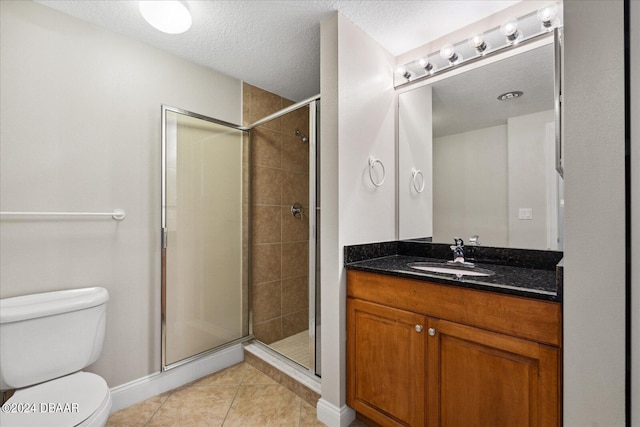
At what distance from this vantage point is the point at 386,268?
5.06 ft

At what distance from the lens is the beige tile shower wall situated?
244 cm

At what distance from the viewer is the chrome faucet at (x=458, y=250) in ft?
5.71

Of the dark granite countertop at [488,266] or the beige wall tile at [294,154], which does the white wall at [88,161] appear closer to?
the beige wall tile at [294,154]

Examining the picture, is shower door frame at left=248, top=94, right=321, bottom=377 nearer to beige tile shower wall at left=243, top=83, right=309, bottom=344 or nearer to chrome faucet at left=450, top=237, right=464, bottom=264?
beige tile shower wall at left=243, top=83, right=309, bottom=344

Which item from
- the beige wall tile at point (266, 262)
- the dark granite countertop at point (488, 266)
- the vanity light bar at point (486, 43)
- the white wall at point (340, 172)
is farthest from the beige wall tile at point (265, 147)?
the dark granite countertop at point (488, 266)

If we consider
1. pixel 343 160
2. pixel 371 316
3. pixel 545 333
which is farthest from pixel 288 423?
pixel 343 160

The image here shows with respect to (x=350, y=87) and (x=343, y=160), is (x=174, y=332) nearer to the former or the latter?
(x=343, y=160)

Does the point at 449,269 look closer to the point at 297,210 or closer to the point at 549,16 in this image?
the point at 297,210

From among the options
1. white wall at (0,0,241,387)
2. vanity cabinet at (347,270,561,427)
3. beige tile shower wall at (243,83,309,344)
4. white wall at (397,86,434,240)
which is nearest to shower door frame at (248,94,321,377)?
vanity cabinet at (347,270,561,427)

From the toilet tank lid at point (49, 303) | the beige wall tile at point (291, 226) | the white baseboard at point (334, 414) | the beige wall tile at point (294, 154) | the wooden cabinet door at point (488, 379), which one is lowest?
the white baseboard at point (334, 414)

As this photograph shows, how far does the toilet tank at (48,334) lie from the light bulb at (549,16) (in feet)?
8.85

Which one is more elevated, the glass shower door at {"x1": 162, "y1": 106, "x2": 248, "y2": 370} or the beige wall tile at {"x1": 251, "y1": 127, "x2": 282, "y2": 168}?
the beige wall tile at {"x1": 251, "y1": 127, "x2": 282, "y2": 168}

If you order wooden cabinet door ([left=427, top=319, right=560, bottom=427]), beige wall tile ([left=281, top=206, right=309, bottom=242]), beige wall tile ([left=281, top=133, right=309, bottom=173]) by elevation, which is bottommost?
wooden cabinet door ([left=427, top=319, right=560, bottom=427])

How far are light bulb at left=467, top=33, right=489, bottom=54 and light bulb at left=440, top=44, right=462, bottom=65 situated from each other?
0.31 ft
